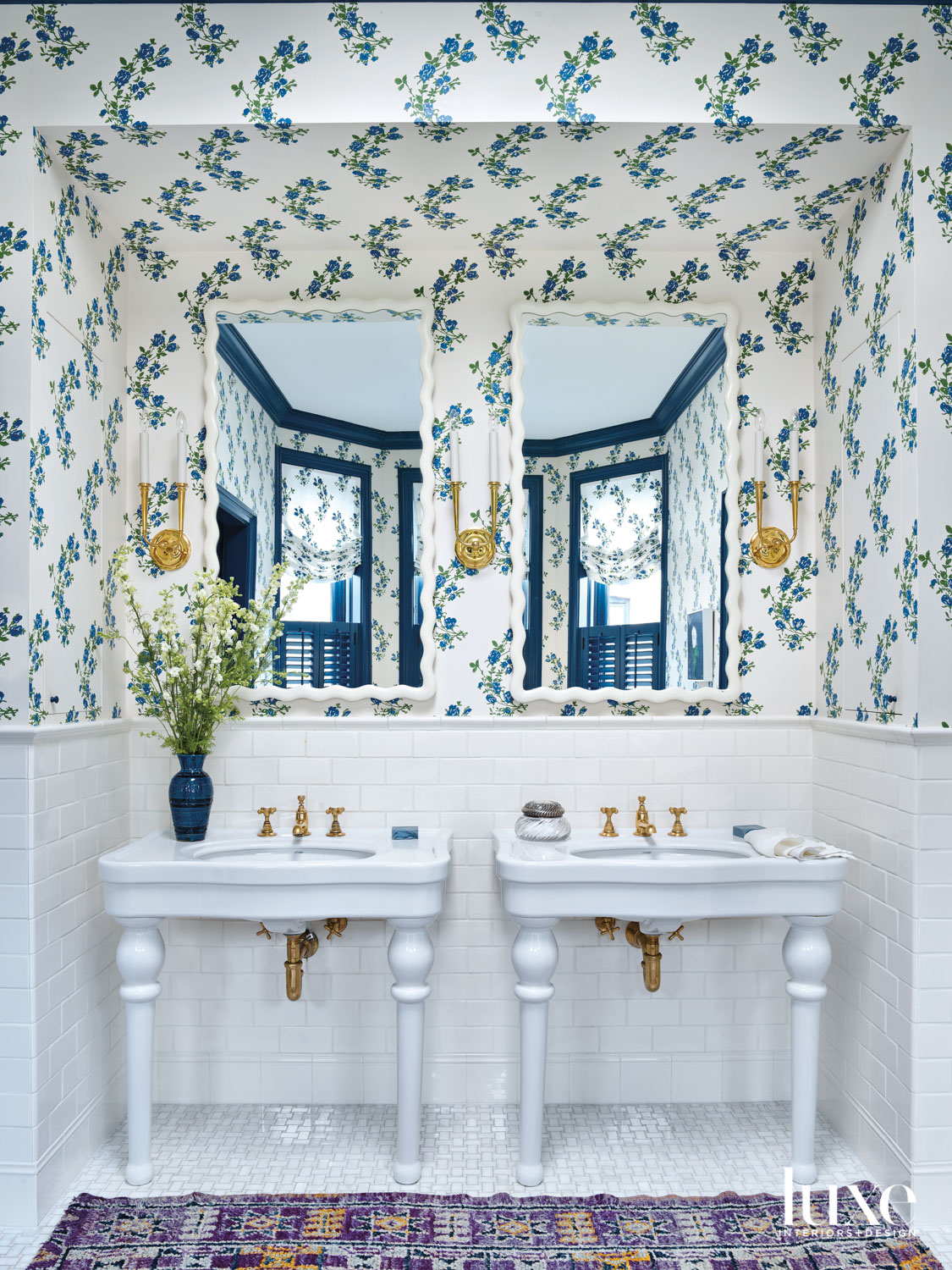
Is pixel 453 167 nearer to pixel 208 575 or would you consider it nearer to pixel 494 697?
pixel 208 575

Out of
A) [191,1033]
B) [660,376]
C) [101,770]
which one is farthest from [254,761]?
[660,376]

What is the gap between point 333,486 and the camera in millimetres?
2787

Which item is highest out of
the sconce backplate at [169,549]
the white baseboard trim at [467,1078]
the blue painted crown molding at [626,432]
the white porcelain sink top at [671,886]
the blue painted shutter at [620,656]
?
the blue painted crown molding at [626,432]

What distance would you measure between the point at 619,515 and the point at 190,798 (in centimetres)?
144

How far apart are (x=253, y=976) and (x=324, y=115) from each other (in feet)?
7.54

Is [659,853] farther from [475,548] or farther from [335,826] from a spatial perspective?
[475,548]

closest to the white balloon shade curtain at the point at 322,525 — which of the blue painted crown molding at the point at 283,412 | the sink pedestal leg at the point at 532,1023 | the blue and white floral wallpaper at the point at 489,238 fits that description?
the blue painted crown molding at the point at 283,412

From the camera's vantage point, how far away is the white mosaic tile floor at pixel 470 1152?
236cm

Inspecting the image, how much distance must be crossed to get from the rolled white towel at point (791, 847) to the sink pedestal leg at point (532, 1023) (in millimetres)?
589

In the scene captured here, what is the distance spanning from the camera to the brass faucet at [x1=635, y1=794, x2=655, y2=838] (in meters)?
2.73

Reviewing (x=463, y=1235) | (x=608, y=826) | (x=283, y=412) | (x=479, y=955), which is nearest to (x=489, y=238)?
(x=283, y=412)

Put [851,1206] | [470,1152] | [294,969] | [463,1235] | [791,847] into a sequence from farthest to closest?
[294,969]
[470,1152]
[791,847]
[851,1206]
[463,1235]

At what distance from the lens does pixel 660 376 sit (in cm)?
284

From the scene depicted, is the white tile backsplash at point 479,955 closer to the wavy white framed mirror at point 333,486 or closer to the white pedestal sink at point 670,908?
the wavy white framed mirror at point 333,486
